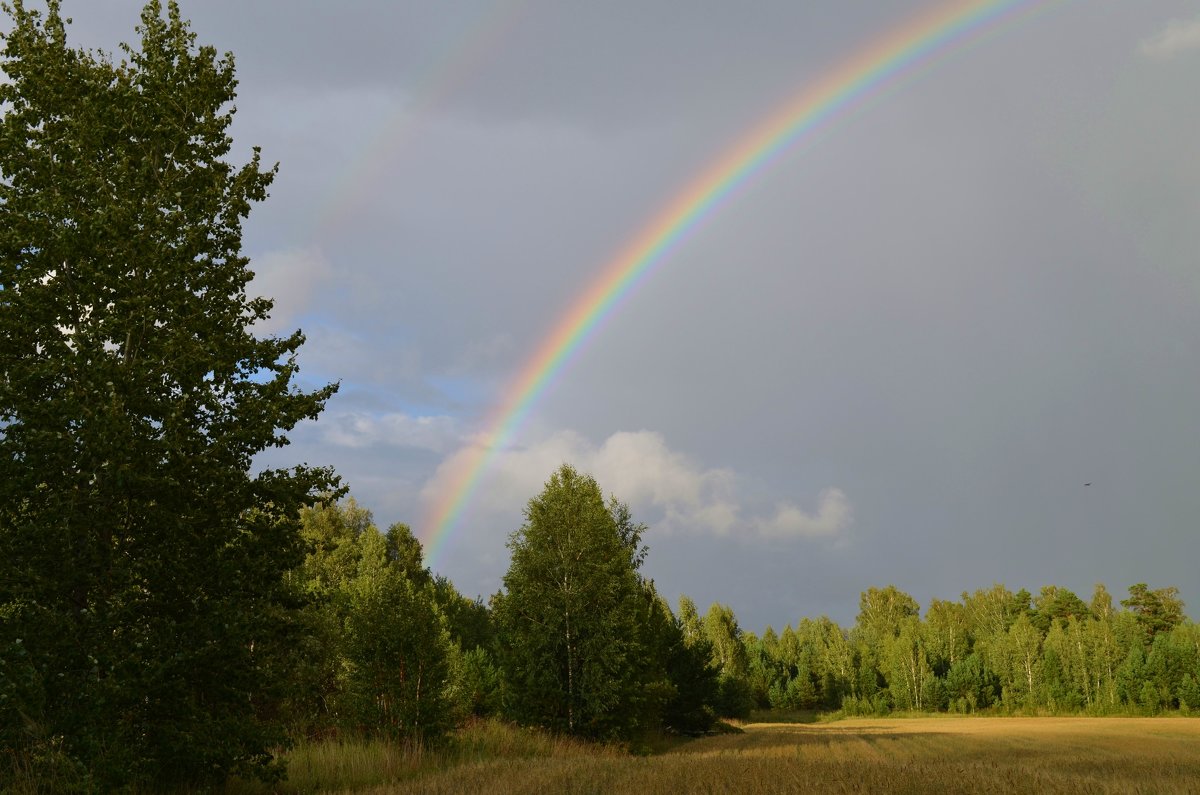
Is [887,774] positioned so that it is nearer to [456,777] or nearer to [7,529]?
[456,777]

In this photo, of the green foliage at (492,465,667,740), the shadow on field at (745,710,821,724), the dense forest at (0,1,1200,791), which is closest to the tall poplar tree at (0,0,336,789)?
the dense forest at (0,1,1200,791)

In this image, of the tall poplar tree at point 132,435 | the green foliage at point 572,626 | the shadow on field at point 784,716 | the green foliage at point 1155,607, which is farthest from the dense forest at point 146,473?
the green foliage at point 1155,607

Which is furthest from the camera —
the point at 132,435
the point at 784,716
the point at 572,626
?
the point at 784,716

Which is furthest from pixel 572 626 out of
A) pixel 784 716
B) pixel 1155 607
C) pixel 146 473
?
pixel 1155 607

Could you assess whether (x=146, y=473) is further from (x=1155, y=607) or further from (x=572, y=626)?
(x=1155, y=607)

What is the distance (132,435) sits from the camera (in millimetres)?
12305

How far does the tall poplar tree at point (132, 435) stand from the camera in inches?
456

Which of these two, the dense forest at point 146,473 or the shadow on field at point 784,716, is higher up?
the dense forest at point 146,473

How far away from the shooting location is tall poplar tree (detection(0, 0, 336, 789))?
11586 millimetres

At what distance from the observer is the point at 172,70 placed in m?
16.2

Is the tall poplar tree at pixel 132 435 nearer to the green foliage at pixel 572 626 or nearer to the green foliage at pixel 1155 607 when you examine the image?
the green foliage at pixel 572 626

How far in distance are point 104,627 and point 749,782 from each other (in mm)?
11103

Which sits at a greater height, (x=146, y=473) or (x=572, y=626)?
(x=146, y=473)

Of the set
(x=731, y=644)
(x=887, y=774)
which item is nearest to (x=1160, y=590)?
(x=731, y=644)
